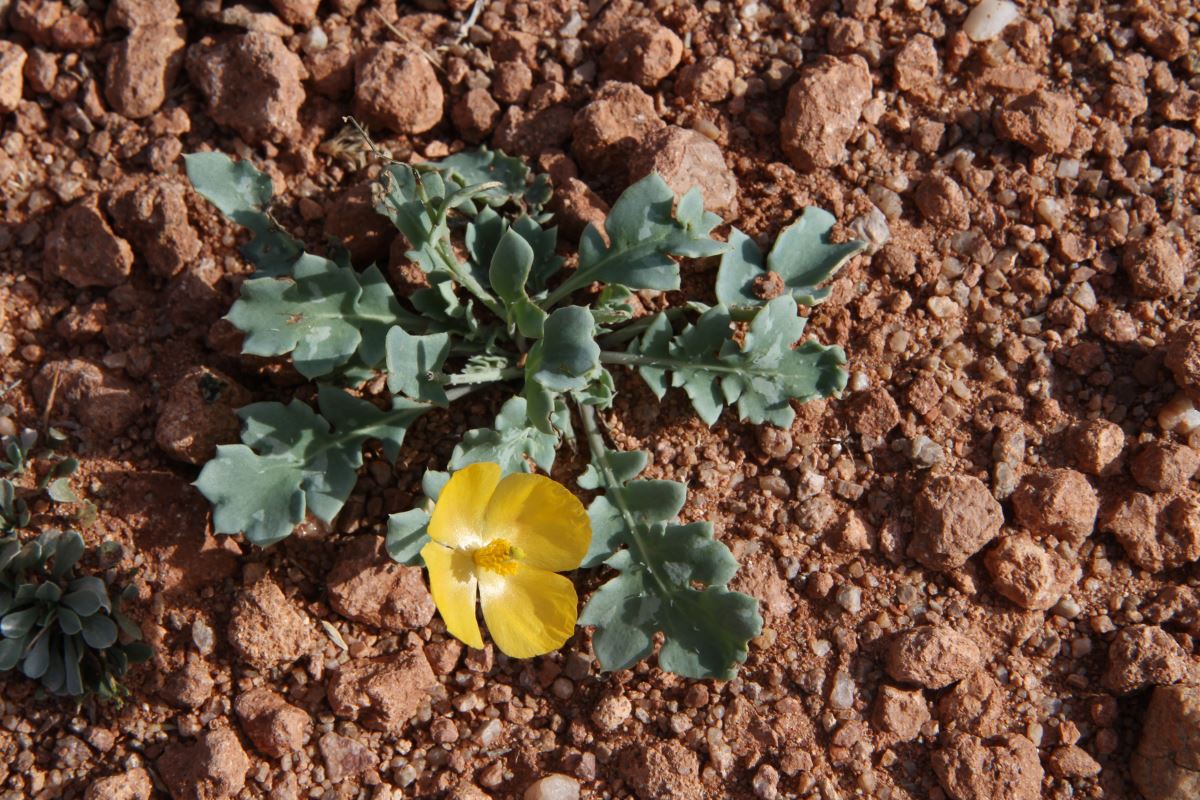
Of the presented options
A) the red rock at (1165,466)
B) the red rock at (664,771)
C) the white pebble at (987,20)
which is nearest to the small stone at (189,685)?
the red rock at (664,771)

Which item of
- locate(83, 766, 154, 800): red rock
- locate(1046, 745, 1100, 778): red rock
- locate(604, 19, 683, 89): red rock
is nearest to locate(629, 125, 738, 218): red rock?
locate(604, 19, 683, 89): red rock

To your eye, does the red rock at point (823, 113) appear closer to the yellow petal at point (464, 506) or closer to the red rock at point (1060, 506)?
the red rock at point (1060, 506)

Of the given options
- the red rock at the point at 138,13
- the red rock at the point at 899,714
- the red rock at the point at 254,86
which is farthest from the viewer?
the red rock at the point at 138,13

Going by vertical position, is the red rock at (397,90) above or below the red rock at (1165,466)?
above

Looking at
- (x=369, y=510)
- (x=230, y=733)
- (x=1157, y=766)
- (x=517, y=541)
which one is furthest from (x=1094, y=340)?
(x=230, y=733)

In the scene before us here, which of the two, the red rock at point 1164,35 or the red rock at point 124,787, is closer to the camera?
the red rock at point 124,787
